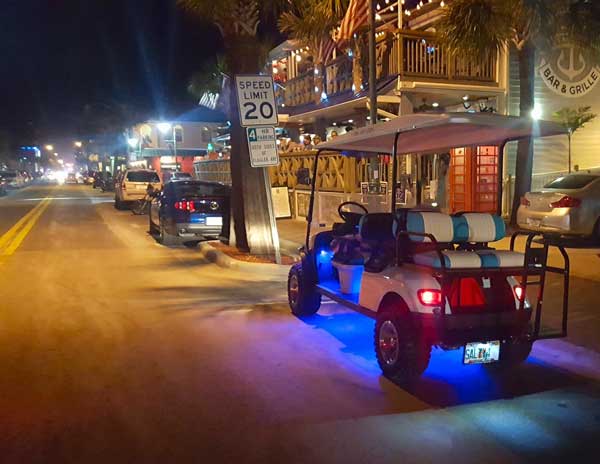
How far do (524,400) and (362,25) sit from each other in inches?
545

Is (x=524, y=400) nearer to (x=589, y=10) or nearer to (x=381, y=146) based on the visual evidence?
(x=381, y=146)

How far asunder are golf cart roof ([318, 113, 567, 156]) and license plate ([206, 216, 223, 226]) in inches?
279

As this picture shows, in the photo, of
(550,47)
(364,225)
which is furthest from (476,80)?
(364,225)

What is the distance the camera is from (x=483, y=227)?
592 centimetres

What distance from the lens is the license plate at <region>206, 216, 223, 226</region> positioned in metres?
14.5

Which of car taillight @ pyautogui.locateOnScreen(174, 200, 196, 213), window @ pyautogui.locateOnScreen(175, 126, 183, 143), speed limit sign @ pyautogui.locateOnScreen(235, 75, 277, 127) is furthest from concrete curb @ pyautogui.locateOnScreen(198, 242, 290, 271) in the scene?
window @ pyautogui.locateOnScreen(175, 126, 183, 143)

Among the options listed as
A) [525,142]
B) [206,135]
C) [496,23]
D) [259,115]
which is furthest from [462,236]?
[206,135]

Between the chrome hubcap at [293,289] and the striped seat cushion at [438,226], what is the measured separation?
2475 mm

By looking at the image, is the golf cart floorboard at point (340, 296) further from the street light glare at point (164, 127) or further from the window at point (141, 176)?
the street light glare at point (164, 127)

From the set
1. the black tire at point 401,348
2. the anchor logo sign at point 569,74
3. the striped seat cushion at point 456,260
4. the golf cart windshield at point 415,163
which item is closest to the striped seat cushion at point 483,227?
the striped seat cushion at point 456,260

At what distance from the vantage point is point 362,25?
1706 cm

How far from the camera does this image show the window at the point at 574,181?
12.3m

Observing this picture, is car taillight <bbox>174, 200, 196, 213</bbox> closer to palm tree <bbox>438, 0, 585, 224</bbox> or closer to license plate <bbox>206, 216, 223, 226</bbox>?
license plate <bbox>206, 216, 223, 226</bbox>

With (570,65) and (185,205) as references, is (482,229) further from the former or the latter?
(570,65)
